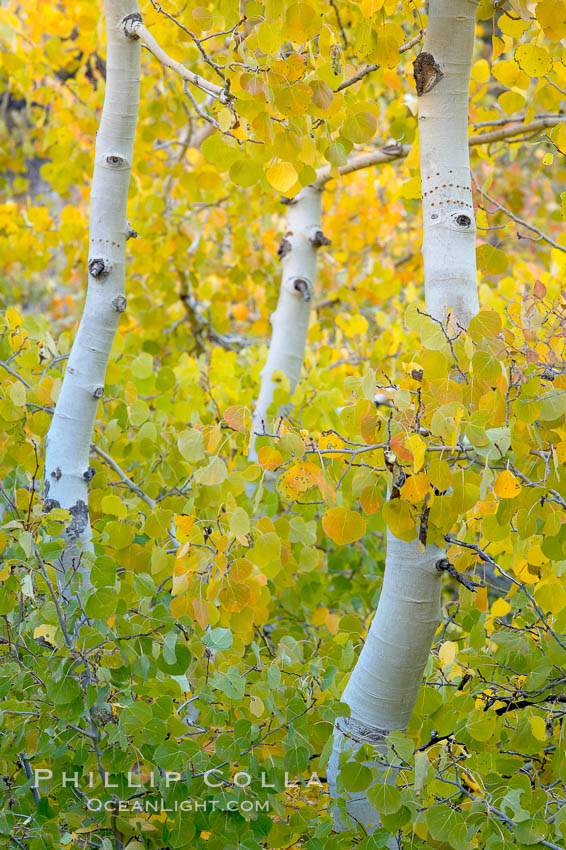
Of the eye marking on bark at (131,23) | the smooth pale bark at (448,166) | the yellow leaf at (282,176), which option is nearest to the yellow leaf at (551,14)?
the smooth pale bark at (448,166)

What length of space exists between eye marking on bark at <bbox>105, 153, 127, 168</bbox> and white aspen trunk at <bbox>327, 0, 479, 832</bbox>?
1.83 feet

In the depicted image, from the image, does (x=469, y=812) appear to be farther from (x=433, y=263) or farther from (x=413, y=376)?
(x=433, y=263)

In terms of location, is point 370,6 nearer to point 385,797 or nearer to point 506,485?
point 506,485

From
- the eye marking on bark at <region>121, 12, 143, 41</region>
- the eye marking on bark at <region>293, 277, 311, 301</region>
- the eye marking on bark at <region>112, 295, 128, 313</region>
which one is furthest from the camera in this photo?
the eye marking on bark at <region>293, 277, 311, 301</region>

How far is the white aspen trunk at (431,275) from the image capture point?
1157 mm

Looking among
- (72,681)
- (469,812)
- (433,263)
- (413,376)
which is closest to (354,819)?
(469,812)

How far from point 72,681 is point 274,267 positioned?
222 centimetres

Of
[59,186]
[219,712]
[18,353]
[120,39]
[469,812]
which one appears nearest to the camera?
[469,812]

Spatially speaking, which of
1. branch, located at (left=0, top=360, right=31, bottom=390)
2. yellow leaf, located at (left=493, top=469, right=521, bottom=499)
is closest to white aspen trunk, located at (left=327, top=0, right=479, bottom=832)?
yellow leaf, located at (left=493, top=469, right=521, bottom=499)

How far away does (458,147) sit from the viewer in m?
1.23

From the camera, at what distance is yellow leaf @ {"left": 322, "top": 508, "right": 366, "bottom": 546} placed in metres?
1.11

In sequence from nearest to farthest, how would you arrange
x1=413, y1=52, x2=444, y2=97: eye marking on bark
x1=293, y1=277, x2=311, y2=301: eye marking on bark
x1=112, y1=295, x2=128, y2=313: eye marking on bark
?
x1=413, y1=52, x2=444, y2=97: eye marking on bark < x1=112, y1=295, x2=128, y2=313: eye marking on bark < x1=293, y1=277, x2=311, y2=301: eye marking on bark

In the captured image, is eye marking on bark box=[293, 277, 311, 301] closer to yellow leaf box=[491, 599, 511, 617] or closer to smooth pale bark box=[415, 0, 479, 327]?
smooth pale bark box=[415, 0, 479, 327]

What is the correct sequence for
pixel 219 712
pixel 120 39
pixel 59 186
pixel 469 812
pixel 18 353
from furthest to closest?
1. pixel 59 186
2. pixel 18 353
3. pixel 120 39
4. pixel 219 712
5. pixel 469 812
